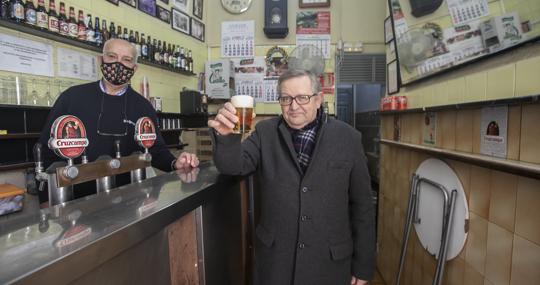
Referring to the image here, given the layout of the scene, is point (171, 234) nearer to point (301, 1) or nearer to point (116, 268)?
point (116, 268)

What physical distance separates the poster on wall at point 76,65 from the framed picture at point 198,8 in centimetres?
192

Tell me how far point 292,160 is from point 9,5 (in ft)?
7.75

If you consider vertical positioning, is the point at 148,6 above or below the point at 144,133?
above

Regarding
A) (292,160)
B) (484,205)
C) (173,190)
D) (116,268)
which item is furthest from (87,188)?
(484,205)

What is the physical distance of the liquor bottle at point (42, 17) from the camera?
229 centimetres

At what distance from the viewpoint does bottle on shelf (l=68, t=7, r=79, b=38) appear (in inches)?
99.4

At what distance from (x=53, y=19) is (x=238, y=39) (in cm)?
262

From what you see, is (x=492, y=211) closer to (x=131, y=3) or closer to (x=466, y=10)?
(x=466, y=10)

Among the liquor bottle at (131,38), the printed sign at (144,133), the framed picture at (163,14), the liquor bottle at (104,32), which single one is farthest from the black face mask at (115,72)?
the framed picture at (163,14)

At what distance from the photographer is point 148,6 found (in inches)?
137

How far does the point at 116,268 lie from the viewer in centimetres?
81

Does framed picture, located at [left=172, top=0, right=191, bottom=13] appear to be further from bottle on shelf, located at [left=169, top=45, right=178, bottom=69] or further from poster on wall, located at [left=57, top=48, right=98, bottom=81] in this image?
poster on wall, located at [left=57, top=48, right=98, bottom=81]

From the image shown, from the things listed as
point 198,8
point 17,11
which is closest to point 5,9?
point 17,11

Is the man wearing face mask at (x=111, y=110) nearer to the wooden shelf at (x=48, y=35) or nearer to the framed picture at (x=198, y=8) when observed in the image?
the wooden shelf at (x=48, y=35)
